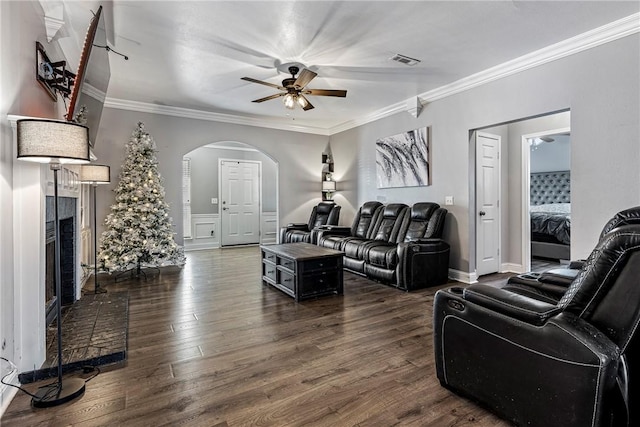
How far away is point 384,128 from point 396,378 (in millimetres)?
4707

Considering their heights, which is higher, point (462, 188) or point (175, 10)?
Result: point (175, 10)

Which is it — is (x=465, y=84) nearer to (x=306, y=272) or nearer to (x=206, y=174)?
(x=306, y=272)

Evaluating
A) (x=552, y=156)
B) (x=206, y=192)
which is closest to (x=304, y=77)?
(x=206, y=192)

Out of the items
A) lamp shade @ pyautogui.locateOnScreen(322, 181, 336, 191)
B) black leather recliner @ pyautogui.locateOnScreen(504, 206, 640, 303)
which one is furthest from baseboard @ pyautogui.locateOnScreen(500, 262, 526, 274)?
lamp shade @ pyautogui.locateOnScreen(322, 181, 336, 191)

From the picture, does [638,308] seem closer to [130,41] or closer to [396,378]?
[396,378]

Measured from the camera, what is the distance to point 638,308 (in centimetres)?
122

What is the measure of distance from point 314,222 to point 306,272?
10.5ft

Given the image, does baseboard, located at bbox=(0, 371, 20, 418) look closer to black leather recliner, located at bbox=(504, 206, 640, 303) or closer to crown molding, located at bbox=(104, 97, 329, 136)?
black leather recliner, located at bbox=(504, 206, 640, 303)

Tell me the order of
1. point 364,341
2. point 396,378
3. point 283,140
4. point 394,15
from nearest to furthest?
point 396,378
point 364,341
point 394,15
point 283,140

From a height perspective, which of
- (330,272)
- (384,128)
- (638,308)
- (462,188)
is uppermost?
(384,128)

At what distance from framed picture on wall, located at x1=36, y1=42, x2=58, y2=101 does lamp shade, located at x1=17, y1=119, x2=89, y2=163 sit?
34.9 inches

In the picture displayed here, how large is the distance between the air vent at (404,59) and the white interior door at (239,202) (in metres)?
5.54

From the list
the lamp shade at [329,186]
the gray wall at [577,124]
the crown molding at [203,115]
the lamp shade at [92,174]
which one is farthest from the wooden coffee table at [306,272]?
the crown molding at [203,115]

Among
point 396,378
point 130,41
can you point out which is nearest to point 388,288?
point 396,378
